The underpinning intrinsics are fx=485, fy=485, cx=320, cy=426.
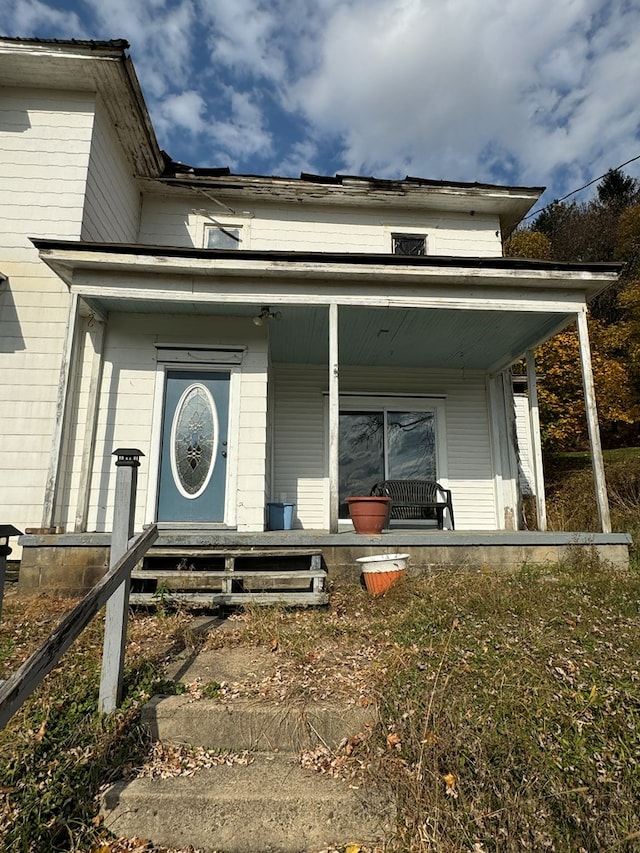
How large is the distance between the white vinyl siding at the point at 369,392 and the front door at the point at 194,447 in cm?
181

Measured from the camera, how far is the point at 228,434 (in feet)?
21.7

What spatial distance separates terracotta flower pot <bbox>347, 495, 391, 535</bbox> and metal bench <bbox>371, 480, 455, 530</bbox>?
2.03 metres

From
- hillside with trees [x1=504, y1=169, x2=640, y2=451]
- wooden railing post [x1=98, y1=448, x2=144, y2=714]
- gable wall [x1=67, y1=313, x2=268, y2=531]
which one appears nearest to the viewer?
wooden railing post [x1=98, y1=448, x2=144, y2=714]

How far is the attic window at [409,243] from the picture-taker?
30.5 ft

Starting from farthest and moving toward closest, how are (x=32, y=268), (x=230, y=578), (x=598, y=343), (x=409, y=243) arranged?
(x=598, y=343), (x=409, y=243), (x=32, y=268), (x=230, y=578)

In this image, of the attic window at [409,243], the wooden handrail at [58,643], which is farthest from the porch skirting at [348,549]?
the attic window at [409,243]

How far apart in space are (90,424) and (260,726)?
481cm

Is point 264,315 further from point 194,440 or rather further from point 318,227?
point 318,227

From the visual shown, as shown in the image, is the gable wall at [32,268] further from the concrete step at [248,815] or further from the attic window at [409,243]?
the attic window at [409,243]

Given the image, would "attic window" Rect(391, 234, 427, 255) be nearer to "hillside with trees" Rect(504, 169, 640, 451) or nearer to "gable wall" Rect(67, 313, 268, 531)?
"hillside with trees" Rect(504, 169, 640, 451)

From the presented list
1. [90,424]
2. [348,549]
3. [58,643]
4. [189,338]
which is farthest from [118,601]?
[189,338]

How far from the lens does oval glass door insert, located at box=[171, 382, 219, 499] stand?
21.4ft

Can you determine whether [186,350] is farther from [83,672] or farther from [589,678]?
[589,678]

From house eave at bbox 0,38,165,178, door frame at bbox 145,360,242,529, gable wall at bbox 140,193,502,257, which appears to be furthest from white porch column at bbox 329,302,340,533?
house eave at bbox 0,38,165,178
